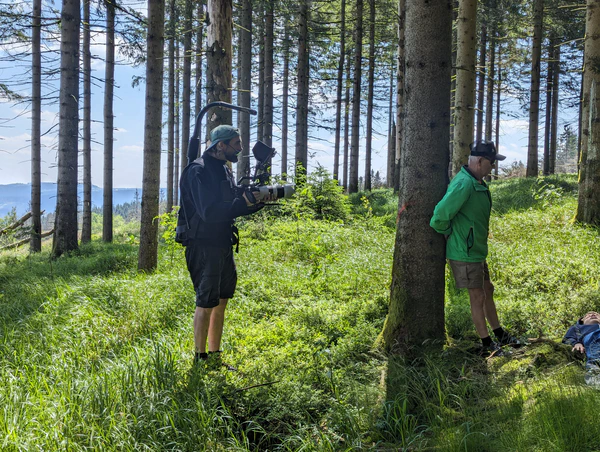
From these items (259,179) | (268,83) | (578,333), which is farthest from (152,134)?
(268,83)

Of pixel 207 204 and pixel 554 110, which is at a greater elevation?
pixel 554 110

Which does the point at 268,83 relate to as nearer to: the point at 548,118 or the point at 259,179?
the point at 259,179

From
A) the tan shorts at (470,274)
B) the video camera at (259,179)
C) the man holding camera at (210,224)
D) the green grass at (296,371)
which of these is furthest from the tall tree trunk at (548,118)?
the man holding camera at (210,224)

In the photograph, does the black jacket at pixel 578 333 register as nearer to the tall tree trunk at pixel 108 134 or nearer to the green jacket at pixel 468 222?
the green jacket at pixel 468 222

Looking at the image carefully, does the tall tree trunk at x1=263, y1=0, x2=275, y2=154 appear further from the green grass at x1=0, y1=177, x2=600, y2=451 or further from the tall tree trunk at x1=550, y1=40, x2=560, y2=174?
the tall tree trunk at x1=550, y1=40, x2=560, y2=174

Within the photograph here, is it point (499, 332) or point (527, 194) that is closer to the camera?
point (499, 332)

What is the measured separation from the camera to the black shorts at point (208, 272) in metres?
3.99

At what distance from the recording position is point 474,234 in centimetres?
408

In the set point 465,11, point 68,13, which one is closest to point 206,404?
point 465,11

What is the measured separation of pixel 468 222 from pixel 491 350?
127 cm

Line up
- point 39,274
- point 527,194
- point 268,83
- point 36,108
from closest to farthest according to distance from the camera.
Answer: point 39,274 → point 527,194 → point 36,108 → point 268,83

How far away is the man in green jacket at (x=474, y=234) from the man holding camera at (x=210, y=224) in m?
1.94

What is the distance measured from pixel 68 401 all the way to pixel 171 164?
2091cm

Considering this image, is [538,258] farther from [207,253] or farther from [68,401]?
[68,401]
